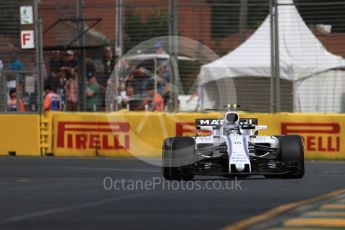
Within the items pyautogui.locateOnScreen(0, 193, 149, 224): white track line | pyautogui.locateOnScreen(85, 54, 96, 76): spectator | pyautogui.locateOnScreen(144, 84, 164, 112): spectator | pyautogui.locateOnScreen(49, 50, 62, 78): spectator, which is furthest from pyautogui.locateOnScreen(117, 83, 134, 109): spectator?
pyautogui.locateOnScreen(0, 193, 149, 224): white track line

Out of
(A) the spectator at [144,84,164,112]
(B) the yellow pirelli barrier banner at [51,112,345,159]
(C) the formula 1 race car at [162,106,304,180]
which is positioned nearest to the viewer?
(C) the formula 1 race car at [162,106,304,180]


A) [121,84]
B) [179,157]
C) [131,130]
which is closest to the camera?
[179,157]

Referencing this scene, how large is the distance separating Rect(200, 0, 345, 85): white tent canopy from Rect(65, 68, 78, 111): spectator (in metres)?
3.14

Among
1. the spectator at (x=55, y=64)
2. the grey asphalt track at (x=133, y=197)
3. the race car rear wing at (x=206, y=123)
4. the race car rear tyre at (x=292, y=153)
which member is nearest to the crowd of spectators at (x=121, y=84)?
the spectator at (x=55, y=64)

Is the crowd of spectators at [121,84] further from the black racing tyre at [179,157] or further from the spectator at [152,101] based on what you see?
the black racing tyre at [179,157]

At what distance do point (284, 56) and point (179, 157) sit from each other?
953cm

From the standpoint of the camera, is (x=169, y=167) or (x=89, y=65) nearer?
(x=169, y=167)

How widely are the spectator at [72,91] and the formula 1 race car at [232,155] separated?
29.9 ft

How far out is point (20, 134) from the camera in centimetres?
2362

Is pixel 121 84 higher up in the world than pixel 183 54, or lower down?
lower down

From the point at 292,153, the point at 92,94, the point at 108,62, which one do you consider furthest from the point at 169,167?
the point at 108,62

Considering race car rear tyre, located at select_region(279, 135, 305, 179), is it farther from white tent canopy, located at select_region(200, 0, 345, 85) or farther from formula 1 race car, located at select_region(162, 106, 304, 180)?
white tent canopy, located at select_region(200, 0, 345, 85)

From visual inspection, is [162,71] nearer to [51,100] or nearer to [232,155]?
[51,100]

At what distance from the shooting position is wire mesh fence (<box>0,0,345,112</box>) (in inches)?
877
